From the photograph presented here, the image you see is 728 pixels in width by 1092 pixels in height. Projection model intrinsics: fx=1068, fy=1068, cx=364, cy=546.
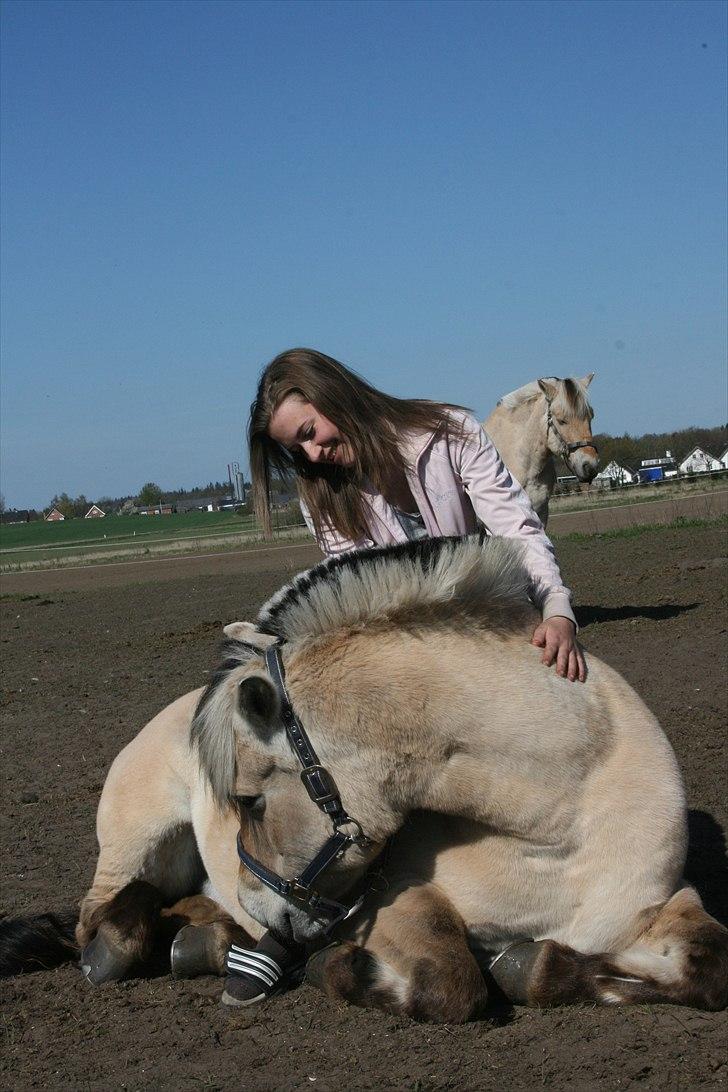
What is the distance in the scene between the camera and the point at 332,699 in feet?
9.86

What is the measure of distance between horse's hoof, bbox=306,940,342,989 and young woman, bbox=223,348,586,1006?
20 centimetres

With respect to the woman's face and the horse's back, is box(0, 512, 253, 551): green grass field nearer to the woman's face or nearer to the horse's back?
the woman's face

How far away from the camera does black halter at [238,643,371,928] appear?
2932mm

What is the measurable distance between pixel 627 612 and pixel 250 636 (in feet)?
28.9

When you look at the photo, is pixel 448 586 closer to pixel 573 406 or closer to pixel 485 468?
pixel 485 468

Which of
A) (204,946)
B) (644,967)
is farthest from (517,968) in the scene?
(204,946)

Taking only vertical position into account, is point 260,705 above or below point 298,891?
above

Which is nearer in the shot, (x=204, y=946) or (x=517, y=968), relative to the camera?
(x=517, y=968)

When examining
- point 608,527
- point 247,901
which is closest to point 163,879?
point 247,901

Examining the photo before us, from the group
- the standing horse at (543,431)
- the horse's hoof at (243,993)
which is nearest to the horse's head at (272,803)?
the horse's hoof at (243,993)

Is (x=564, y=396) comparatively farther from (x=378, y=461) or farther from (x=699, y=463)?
(x=699, y=463)

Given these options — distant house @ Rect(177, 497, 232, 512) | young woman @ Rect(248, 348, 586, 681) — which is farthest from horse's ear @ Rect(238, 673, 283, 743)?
distant house @ Rect(177, 497, 232, 512)

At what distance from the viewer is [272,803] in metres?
3.05

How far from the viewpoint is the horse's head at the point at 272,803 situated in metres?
2.95
